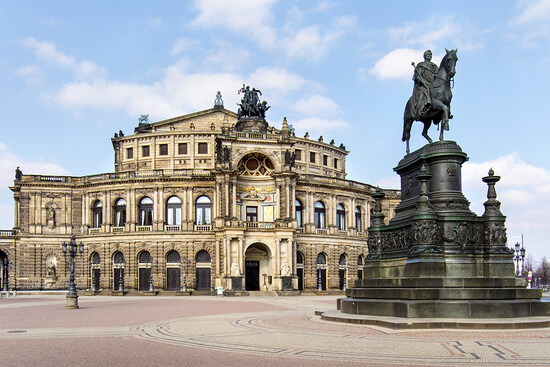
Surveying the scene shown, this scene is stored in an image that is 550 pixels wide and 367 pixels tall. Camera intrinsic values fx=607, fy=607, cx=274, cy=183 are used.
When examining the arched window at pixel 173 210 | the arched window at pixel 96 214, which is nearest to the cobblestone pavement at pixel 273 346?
the arched window at pixel 173 210

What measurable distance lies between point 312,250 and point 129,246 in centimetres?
2157

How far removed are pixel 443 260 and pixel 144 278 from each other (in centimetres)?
5611

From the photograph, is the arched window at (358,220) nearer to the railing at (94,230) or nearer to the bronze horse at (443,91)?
the railing at (94,230)

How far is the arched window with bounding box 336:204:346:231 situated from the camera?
7631 cm

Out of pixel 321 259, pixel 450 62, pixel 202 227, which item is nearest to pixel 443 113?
pixel 450 62

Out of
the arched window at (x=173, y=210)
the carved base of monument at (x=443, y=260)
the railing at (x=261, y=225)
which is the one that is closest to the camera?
the carved base of monument at (x=443, y=260)

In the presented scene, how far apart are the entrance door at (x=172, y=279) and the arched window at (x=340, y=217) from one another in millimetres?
20784

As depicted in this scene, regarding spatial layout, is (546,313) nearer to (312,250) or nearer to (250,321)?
(250,321)

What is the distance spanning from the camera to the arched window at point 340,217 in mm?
76312

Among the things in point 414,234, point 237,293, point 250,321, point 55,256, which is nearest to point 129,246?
point 55,256

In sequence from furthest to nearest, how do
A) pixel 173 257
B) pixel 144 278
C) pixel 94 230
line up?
pixel 94 230, pixel 144 278, pixel 173 257

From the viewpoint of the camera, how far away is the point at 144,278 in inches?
2795

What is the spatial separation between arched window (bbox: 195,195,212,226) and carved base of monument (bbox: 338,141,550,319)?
5038cm

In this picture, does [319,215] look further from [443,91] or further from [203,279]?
[443,91]
